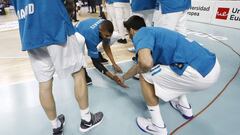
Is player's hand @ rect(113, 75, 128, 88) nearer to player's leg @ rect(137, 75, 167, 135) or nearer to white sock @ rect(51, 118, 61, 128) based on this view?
player's leg @ rect(137, 75, 167, 135)

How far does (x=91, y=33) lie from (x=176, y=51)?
1.05 m

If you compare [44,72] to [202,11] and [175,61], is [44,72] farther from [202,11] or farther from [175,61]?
[202,11]

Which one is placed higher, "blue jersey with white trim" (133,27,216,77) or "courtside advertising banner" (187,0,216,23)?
"courtside advertising banner" (187,0,216,23)

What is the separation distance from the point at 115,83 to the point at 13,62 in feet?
6.16

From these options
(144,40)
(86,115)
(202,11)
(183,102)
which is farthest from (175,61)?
(202,11)

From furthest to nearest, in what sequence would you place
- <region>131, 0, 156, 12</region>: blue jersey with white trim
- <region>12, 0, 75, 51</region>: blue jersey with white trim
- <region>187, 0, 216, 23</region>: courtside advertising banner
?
<region>187, 0, 216, 23</region>: courtside advertising banner → <region>131, 0, 156, 12</region>: blue jersey with white trim → <region>12, 0, 75, 51</region>: blue jersey with white trim

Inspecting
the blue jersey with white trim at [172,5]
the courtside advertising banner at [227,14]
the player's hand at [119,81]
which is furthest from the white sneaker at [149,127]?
the courtside advertising banner at [227,14]

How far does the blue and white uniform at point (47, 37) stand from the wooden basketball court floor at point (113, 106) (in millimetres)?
606

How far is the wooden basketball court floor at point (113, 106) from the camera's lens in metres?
1.71

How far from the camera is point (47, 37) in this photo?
1271 millimetres

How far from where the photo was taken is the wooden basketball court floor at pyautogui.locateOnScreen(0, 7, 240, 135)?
5.60ft

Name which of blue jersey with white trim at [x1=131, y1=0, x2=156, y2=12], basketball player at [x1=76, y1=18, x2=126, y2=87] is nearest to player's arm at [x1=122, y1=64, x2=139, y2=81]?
basketball player at [x1=76, y1=18, x2=126, y2=87]

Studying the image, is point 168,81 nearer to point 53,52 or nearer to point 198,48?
point 198,48

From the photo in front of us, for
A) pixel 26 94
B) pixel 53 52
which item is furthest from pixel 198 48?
pixel 26 94
